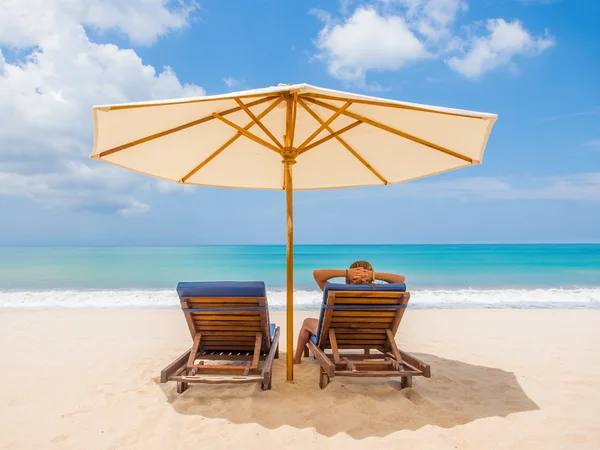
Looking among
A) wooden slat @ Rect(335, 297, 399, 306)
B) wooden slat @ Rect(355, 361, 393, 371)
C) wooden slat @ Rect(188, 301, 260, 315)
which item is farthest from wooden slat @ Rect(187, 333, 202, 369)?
wooden slat @ Rect(355, 361, 393, 371)

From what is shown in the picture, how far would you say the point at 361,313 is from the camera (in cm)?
350

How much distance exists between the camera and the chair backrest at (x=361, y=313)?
3.36 meters

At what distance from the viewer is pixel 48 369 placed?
430 cm

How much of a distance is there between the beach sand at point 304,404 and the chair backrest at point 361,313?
0.42 m

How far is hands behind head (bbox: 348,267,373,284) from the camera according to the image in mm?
3566

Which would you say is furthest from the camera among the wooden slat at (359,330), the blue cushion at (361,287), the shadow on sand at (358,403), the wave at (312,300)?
the wave at (312,300)

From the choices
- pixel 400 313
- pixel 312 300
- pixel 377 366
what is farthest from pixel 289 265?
pixel 312 300

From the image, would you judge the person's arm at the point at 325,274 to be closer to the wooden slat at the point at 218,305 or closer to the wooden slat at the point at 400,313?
the wooden slat at the point at 400,313

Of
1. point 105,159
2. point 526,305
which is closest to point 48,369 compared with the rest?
point 105,159

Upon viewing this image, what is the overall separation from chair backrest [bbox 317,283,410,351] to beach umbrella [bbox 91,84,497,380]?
0.39m

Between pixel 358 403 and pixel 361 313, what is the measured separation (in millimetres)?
744

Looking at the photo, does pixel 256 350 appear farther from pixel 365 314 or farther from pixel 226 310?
pixel 365 314

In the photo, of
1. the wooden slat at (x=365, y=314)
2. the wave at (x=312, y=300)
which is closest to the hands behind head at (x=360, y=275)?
the wooden slat at (x=365, y=314)

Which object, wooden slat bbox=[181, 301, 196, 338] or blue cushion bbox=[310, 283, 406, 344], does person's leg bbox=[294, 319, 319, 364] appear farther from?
wooden slat bbox=[181, 301, 196, 338]
